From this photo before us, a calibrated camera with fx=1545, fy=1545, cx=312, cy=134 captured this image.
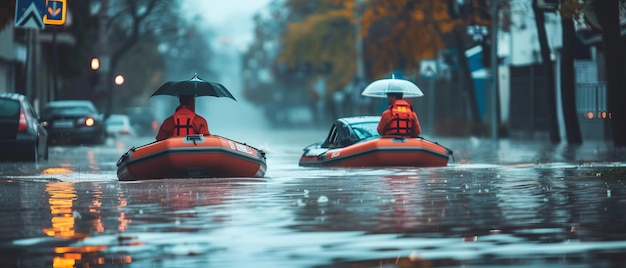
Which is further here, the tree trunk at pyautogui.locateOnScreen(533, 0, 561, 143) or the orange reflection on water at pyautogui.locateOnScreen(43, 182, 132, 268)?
the tree trunk at pyautogui.locateOnScreen(533, 0, 561, 143)

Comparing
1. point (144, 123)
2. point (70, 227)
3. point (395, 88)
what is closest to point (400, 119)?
point (395, 88)

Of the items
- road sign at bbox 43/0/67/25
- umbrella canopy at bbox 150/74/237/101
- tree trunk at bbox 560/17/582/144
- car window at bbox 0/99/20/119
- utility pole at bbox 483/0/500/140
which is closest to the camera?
umbrella canopy at bbox 150/74/237/101

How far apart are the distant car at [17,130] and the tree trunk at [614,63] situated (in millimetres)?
12727

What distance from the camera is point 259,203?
595 inches

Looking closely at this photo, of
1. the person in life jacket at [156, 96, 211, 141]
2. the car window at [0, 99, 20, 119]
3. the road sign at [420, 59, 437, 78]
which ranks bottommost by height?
the person in life jacket at [156, 96, 211, 141]

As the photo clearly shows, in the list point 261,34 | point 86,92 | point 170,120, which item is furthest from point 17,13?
point 261,34

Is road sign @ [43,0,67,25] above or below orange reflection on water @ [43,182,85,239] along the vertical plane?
above

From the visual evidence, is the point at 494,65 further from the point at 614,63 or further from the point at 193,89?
the point at 193,89

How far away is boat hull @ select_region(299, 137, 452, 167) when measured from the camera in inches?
960

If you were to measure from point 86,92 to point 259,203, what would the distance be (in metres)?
62.5

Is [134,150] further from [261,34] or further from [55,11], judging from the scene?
[261,34]

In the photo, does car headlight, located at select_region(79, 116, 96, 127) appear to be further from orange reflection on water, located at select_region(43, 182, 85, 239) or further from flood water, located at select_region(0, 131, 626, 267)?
orange reflection on water, located at select_region(43, 182, 85, 239)

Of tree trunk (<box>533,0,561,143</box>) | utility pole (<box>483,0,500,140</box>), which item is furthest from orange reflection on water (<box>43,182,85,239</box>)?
utility pole (<box>483,0,500,140</box>)

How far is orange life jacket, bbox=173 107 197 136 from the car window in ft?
24.9
